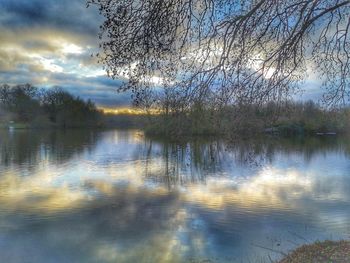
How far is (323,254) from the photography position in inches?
301

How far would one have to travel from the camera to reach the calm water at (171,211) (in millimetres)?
10812

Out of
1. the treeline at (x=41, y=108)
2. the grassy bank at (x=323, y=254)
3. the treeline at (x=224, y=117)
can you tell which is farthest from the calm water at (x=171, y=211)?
the treeline at (x=41, y=108)

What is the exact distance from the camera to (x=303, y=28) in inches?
316

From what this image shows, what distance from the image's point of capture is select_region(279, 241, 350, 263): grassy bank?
7117 mm

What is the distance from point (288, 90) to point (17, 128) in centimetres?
9685

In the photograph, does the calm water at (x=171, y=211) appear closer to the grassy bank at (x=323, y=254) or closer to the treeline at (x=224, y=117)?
the treeline at (x=224, y=117)

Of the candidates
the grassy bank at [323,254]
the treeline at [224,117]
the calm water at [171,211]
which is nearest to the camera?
the grassy bank at [323,254]

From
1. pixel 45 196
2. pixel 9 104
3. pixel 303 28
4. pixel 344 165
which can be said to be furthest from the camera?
pixel 9 104

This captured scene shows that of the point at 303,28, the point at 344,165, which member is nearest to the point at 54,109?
the point at 344,165

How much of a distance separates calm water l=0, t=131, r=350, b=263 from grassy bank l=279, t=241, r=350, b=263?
205 cm

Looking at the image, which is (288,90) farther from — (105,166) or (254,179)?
(105,166)

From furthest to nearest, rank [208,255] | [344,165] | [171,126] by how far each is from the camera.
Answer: [344,165] → [208,255] → [171,126]

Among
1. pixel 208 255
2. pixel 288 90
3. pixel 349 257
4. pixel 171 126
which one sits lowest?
pixel 208 255

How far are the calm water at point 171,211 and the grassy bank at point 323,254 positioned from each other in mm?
2050
